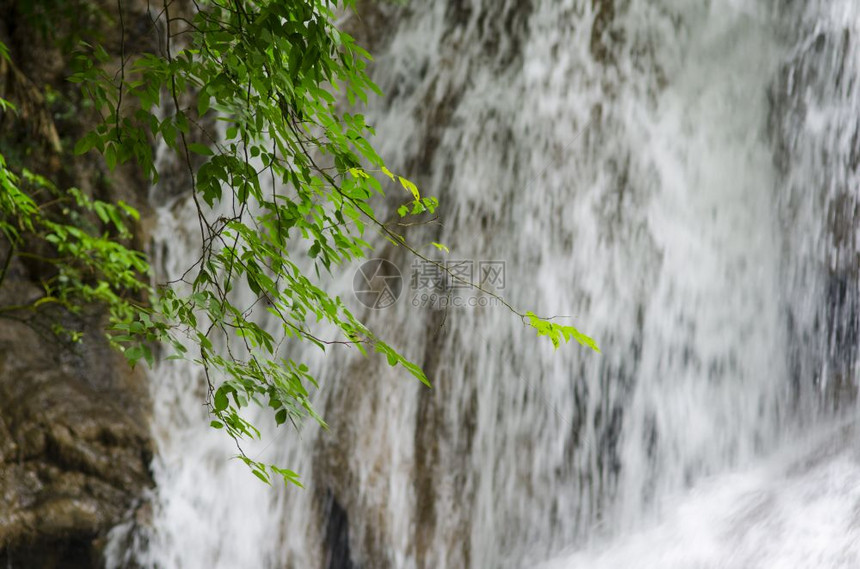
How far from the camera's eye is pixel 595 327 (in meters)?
4.82

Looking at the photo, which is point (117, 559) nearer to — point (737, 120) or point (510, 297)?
point (510, 297)

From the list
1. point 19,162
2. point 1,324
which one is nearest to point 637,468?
point 1,324

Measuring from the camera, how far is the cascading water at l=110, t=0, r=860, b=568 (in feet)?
14.2

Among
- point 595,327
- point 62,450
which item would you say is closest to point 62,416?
point 62,450

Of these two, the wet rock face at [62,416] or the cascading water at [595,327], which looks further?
the cascading water at [595,327]

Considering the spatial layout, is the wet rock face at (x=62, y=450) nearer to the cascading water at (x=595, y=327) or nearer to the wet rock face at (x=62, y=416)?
the wet rock face at (x=62, y=416)

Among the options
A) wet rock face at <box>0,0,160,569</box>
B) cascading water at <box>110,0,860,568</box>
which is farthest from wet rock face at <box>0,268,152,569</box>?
cascading water at <box>110,0,860,568</box>

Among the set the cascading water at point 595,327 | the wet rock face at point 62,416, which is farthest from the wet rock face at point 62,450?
the cascading water at point 595,327

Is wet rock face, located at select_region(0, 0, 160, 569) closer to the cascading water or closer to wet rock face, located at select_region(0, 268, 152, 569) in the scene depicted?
wet rock face, located at select_region(0, 268, 152, 569)

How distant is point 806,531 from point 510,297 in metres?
2.29

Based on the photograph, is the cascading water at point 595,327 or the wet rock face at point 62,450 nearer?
the wet rock face at point 62,450

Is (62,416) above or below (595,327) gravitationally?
below

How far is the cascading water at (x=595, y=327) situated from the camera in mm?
4316

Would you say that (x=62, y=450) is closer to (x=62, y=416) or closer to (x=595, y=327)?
(x=62, y=416)
